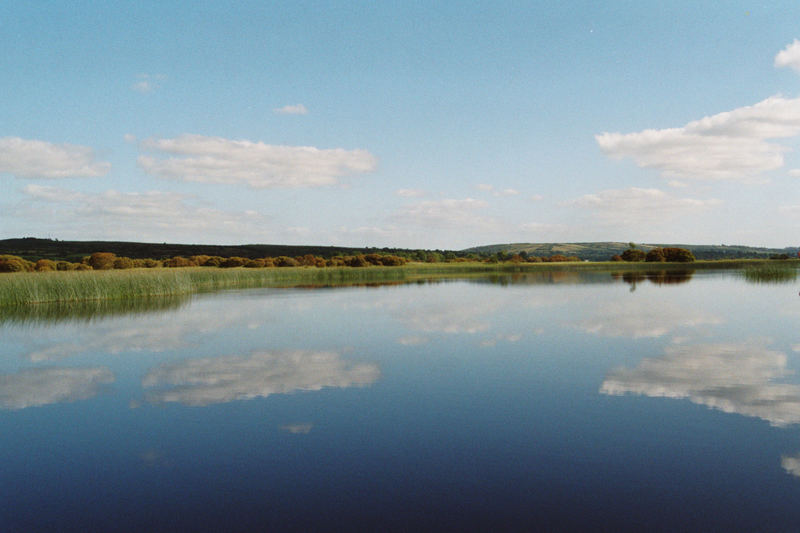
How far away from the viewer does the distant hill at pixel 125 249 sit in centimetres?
10600

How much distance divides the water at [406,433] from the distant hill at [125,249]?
103889 millimetres

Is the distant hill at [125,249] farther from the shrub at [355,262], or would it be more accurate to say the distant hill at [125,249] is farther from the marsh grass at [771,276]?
the marsh grass at [771,276]

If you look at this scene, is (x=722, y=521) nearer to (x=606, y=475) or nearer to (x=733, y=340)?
(x=606, y=475)

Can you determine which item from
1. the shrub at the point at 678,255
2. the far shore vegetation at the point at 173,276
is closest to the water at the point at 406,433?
the far shore vegetation at the point at 173,276

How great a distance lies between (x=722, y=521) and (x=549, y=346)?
373 inches

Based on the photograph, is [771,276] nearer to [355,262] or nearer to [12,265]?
[355,262]

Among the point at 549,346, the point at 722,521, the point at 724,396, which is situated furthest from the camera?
the point at 549,346

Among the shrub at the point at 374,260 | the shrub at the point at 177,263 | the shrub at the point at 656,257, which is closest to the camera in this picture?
the shrub at the point at 177,263

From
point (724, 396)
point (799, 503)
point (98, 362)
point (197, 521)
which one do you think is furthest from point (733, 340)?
point (98, 362)

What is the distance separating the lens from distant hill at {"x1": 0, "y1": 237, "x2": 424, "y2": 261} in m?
106

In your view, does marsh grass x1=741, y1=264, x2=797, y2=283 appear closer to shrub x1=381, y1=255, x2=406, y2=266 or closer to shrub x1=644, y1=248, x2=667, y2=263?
shrub x1=381, y1=255, x2=406, y2=266

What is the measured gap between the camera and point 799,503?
5348mm

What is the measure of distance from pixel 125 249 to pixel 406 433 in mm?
128794


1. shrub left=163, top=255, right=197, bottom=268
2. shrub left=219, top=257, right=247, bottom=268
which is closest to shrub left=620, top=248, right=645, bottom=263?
shrub left=219, top=257, right=247, bottom=268
